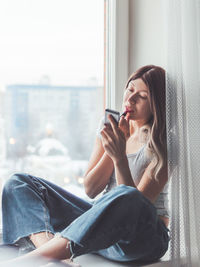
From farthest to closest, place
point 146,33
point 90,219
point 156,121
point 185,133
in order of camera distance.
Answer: point 146,33
point 156,121
point 185,133
point 90,219

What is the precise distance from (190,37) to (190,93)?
17 cm

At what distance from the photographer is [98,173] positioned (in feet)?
4.59

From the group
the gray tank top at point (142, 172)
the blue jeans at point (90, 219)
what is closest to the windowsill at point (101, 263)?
the blue jeans at point (90, 219)

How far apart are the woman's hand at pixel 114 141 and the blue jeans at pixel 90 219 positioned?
0.56ft

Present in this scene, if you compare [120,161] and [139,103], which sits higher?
[139,103]

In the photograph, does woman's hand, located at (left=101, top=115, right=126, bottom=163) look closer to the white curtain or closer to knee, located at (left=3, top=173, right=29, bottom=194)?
the white curtain

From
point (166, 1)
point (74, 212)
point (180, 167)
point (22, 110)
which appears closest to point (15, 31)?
point (22, 110)

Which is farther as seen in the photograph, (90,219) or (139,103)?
(139,103)

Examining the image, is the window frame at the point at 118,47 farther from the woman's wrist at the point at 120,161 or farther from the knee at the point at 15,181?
the knee at the point at 15,181

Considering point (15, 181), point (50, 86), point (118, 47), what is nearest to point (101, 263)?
point (15, 181)

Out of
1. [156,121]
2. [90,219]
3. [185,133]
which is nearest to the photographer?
[90,219]

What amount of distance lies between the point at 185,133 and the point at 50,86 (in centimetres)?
69

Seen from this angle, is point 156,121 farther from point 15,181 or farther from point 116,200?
point 15,181

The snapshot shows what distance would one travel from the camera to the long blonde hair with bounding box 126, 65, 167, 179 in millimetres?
1274
